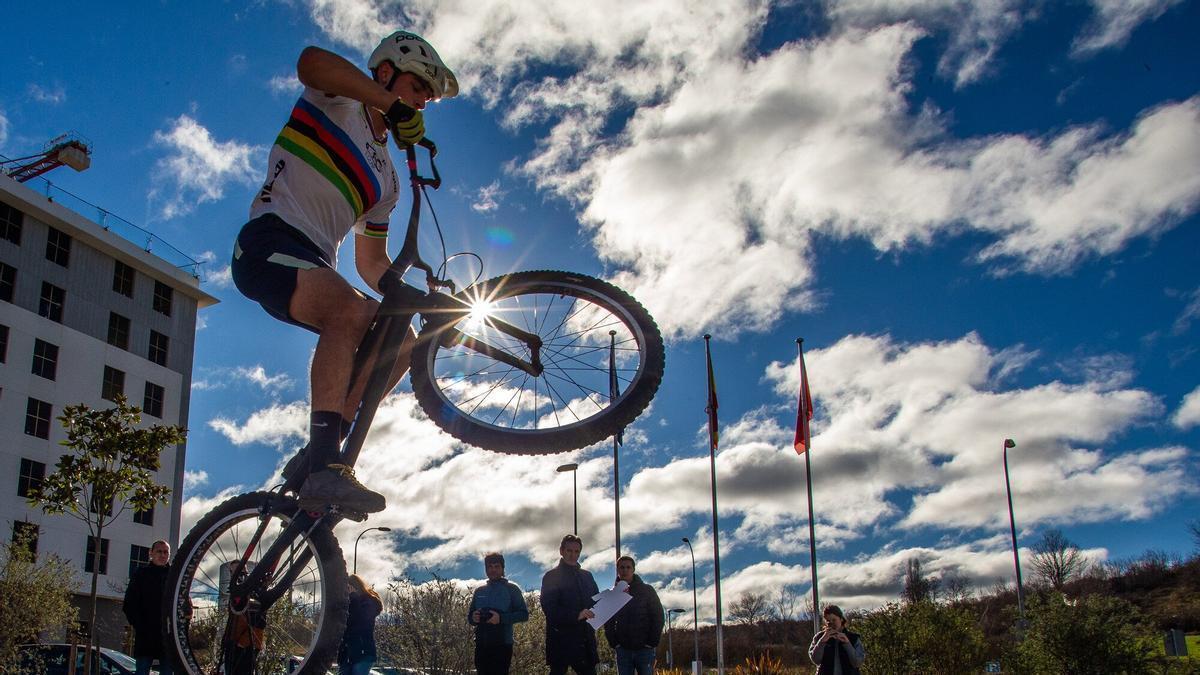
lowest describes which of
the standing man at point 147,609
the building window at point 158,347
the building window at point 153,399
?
the standing man at point 147,609

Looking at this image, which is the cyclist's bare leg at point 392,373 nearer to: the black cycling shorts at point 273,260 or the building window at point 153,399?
the black cycling shorts at point 273,260

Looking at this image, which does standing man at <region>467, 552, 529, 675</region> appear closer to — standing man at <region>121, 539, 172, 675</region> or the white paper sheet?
the white paper sheet

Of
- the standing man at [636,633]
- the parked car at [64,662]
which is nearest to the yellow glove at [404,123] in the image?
the standing man at [636,633]

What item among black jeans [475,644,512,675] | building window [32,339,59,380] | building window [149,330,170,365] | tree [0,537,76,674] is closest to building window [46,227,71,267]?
building window [32,339,59,380]

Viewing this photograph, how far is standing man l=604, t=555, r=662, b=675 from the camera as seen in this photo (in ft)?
31.5

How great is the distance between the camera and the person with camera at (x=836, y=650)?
1034 centimetres

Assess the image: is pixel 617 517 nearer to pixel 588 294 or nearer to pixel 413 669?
pixel 413 669

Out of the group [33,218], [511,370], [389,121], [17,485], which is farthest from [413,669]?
[33,218]

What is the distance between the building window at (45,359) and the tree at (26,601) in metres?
20.3

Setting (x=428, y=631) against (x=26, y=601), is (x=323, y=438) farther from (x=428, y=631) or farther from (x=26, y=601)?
(x=26, y=601)

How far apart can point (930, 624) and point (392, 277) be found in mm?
19750

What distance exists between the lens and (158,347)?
5041cm

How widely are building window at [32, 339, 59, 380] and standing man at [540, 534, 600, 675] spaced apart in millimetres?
42406

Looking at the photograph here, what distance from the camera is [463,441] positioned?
4609 mm
